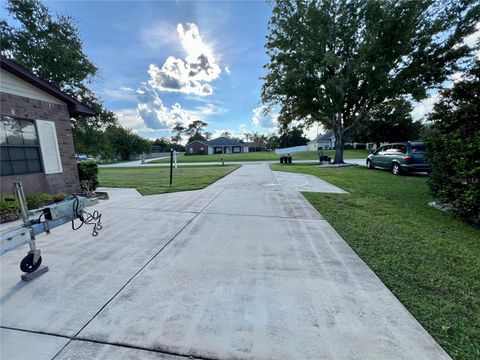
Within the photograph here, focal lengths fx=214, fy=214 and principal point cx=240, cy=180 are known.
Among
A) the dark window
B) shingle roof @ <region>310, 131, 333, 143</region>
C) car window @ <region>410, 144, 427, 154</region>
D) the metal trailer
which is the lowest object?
the metal trailer

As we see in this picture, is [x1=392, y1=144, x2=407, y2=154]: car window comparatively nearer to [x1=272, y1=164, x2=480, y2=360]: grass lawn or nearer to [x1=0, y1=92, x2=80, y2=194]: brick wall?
[x1=272, y1=164, x2=480, y2=360]: grass lawn

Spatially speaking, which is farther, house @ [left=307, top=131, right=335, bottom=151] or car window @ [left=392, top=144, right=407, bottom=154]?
house @ [left=307, top=131, right=335, bottom=151]

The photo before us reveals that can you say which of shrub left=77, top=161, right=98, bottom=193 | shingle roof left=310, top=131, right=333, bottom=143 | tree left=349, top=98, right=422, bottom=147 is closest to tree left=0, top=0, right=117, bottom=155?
shrub left=77, top=161, right=98, bottom=193

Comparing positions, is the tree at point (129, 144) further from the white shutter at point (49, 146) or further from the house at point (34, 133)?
the white shutter at point (49, 146)

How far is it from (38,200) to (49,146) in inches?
70.0

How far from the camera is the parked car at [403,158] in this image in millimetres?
10616

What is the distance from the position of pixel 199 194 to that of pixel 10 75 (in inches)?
229

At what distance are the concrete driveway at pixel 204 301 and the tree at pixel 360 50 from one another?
1555cm

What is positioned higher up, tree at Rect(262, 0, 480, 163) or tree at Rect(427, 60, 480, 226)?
tree at Rect(262, 0, 480, 163)

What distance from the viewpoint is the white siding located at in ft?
17.3

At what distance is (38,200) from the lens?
18.5ft

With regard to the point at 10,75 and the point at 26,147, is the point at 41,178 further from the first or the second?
the point at 10,75

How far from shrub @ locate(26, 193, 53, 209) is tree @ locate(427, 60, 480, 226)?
9.90 meters

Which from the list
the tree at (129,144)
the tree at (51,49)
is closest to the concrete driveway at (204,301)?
the tree at (51,49)
